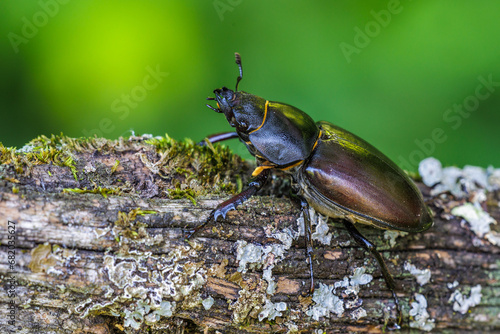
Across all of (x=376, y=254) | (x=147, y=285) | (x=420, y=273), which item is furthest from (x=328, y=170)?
(x=147, y=285)

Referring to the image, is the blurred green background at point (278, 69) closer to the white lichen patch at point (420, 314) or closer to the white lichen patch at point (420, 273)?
the white lichen patch at point (420, 273)

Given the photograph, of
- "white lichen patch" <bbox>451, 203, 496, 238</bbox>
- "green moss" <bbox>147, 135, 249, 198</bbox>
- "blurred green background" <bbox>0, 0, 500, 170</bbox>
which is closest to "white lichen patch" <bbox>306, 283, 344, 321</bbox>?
"green moss" <bbox>147, 135, 249, 198</bbox>

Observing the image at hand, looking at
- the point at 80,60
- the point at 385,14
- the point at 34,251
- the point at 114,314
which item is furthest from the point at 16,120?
the point at 385,14

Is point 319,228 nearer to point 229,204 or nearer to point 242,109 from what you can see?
point 229,204

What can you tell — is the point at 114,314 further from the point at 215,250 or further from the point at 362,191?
the point at 362,191

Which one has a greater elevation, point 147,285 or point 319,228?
point 319,228
